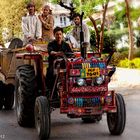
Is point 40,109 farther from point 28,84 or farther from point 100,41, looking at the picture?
point 100,41

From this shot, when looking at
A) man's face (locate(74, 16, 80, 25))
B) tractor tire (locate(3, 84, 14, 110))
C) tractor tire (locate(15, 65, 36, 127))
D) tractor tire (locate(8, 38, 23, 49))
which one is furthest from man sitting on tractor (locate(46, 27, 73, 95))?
tractor tire (locate(3, 84, 14, 110))

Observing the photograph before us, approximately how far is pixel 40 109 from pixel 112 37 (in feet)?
97.3

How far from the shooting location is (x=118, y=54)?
33.4 metres

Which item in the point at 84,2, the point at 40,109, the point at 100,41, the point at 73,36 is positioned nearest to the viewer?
the point at 40,109

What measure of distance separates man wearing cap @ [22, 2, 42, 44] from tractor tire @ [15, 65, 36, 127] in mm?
1906

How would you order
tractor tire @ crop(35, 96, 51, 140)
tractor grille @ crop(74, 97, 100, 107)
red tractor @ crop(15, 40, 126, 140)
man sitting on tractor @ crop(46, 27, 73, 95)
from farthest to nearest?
man sitting on tractor @ crop(46, 27, 73, 95)
tractor grille @ crop(74, 97, 100, 107)
red tractor @ crop(15, 40, 126, 140)
tractor tire @ crop(35, 96, 51, 140)

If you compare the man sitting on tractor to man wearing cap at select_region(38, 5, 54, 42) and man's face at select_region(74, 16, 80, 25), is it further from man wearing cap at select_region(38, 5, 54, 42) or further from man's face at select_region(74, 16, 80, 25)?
man wearing cap at select_region(38, 5, 54, 42)

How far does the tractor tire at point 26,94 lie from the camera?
34.5 ft

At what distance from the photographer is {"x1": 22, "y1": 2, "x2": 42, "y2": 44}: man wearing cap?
12860 millimetres

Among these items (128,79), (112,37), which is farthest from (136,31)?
(128,79)

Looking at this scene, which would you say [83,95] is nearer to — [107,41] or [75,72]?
[75,72]

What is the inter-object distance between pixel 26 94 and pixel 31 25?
2957 mm

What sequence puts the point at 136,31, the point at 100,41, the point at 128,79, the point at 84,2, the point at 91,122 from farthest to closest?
the point at 136,31 → the point at 100,41 → the point at 84,2 → the point at 128,79 → the point at 91,122

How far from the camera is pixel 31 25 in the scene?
43.0 ft
